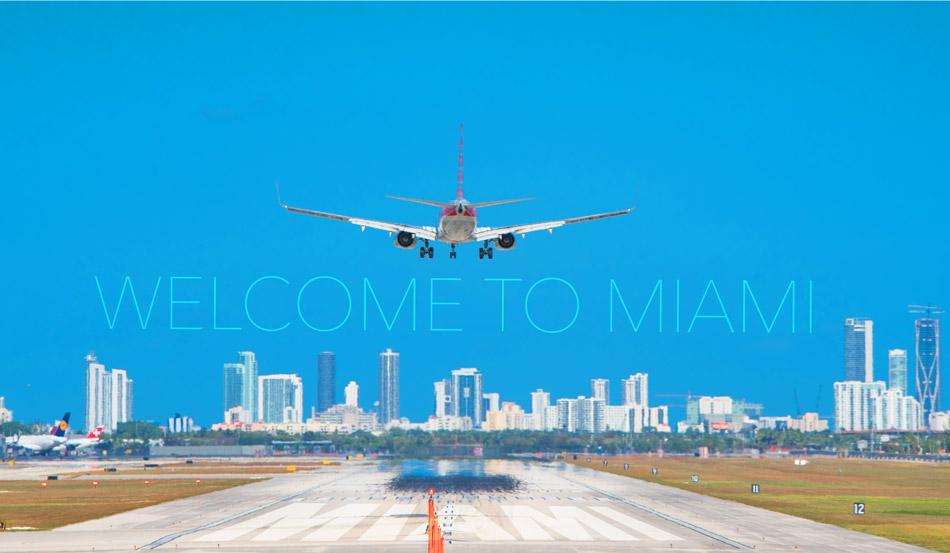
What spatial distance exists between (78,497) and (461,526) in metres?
45.6

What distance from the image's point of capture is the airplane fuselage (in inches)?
2539

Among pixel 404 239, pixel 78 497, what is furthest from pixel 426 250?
pixel 78 497

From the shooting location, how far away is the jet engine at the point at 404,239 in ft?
228

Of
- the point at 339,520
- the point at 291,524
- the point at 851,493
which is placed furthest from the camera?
the point at 851,493

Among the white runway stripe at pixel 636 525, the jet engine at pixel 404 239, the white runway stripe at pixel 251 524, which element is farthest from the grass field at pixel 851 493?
the white runway stripe at pixel 251 524

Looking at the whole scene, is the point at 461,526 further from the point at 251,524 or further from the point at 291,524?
the point at 251,524

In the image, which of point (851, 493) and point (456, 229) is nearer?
point (456, 229)

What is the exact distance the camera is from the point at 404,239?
228 ft

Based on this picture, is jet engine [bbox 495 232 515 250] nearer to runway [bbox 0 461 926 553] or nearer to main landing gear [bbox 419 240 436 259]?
main landing gear [bbox 419 240 436 259]

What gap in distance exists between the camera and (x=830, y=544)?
6450cm

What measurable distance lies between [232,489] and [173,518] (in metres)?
37.6

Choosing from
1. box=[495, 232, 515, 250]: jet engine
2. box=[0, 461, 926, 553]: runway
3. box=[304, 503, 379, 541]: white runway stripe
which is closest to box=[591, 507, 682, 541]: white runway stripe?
box=[0, 461, 926, 553]: runway

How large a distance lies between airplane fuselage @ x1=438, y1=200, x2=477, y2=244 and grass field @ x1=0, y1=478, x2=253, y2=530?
30563 millimetres

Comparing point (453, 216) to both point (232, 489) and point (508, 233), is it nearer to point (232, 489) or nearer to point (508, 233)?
point (508, 233)
